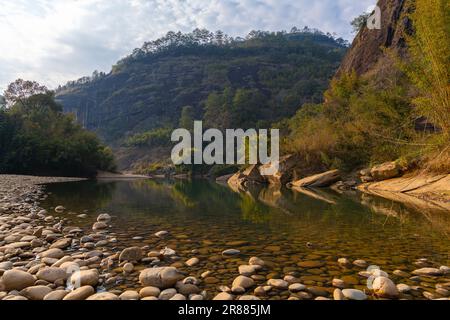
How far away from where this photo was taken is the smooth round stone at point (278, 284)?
3.59 m

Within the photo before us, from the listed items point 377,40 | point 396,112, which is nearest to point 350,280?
point 396,112

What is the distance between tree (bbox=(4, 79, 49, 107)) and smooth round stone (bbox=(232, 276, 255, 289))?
57781 millimetres

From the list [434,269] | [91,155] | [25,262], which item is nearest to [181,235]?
[25,262]

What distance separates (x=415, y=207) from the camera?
10336 mm

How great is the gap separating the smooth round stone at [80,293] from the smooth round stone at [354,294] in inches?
102

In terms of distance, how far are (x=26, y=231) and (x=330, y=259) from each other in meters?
5.41

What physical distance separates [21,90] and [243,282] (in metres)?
59.9

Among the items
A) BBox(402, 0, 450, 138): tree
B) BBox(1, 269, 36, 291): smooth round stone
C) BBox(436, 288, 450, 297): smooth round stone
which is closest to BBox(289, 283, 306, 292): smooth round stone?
BBox(436, 288, 450, 297): smooth round stone

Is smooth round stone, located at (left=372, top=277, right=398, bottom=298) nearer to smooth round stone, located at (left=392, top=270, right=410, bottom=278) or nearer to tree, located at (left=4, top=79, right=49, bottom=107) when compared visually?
smooth round stone, located at (left=392, top=270, right=410, bottom=278)

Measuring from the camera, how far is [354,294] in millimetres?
3268

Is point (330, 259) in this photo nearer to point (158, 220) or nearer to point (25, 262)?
point (25, 262)

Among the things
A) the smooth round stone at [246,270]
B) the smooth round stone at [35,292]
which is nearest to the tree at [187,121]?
the smooth round stone at [246,270]

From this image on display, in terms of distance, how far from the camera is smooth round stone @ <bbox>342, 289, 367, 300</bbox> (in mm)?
3229

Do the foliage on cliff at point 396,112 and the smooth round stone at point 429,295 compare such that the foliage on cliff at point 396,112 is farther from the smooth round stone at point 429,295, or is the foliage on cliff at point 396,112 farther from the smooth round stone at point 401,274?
the smooth round stone at point 429,295
